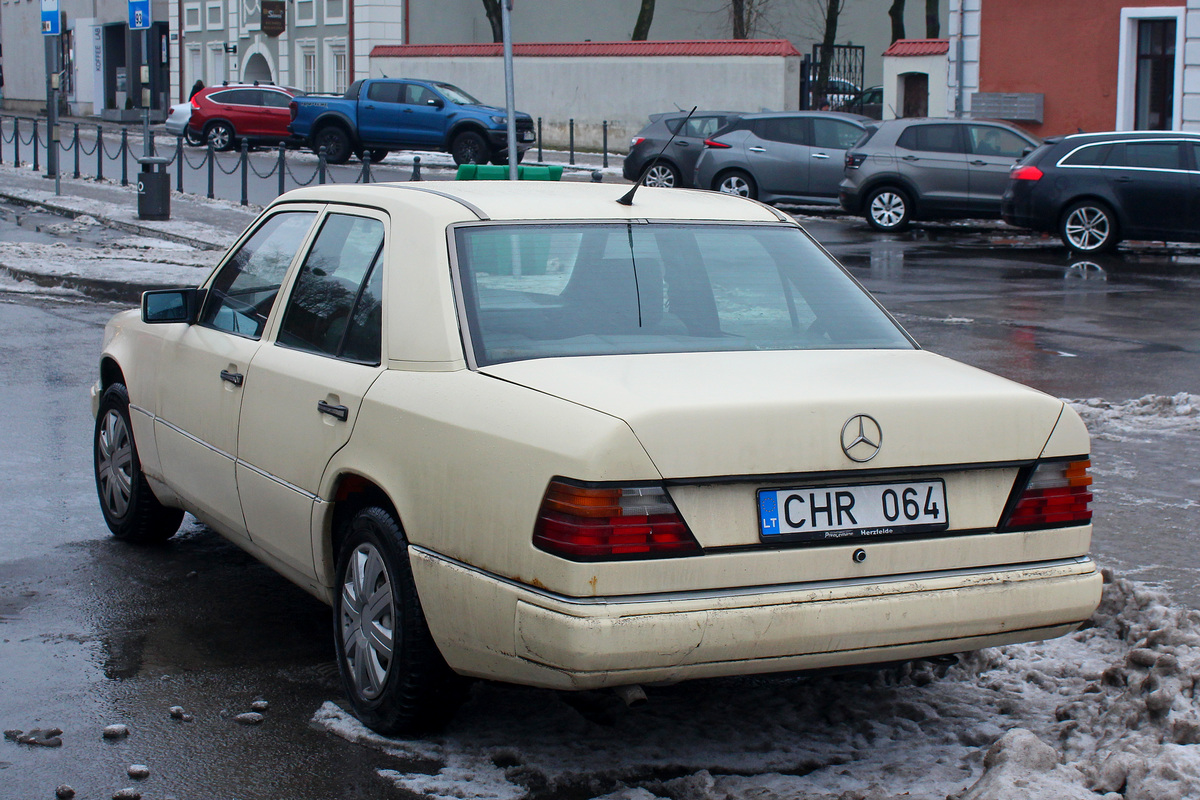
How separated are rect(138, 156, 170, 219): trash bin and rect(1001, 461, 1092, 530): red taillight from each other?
18.4 m

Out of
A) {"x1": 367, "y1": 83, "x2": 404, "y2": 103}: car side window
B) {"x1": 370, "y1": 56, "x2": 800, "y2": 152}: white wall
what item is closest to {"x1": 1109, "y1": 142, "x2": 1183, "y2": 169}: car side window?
{"x1": 370, "y1": 56, "x2": 800, "y2": 152}: white wall

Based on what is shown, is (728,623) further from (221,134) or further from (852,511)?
(221,134)

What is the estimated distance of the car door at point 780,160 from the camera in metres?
24.2

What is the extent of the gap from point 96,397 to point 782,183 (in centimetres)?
1904

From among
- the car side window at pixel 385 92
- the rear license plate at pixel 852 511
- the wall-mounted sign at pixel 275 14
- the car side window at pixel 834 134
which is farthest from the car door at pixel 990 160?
the wall-mounted sign at pixel 275 14

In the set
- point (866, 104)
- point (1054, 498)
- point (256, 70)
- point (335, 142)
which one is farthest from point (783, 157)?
point (256, 70)

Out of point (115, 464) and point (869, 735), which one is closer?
point (869, 735)

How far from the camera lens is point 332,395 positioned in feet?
13.7

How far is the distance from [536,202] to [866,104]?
37730mm

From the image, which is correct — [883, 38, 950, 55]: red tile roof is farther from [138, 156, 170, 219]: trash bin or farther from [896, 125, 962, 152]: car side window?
[138, 156, 170, 219]: trash bin

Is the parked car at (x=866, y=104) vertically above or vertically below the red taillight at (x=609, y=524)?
above

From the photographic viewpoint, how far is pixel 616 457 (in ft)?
10.9

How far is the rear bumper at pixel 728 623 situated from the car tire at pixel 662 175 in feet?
73.8

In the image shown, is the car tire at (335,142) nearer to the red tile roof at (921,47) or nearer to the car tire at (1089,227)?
the red tile roof at (921,47)
